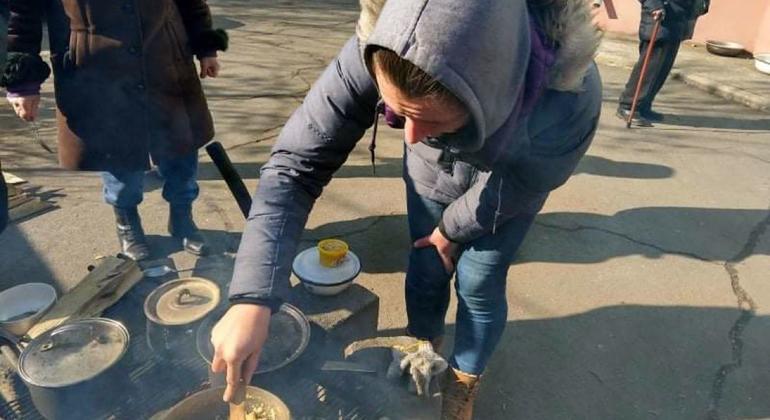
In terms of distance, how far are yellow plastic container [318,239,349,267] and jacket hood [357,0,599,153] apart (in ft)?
4.91

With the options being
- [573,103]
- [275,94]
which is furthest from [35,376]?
[275,94]

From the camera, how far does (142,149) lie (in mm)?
2969

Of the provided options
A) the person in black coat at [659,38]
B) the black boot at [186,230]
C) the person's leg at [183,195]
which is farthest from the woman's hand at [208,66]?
the person in black coat at [659,38]

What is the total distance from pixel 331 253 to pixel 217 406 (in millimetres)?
1143

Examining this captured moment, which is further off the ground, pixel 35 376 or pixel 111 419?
pixel 35 376

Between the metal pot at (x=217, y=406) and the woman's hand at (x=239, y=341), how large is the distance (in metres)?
0.20

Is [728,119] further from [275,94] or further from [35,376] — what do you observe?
[35,376]

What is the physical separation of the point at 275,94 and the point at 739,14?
7305mm

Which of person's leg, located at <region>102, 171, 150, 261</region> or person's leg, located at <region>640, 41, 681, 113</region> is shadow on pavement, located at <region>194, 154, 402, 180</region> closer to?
person's leg, located at <region>102, 171, 150, 261</region>

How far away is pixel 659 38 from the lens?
5836 millimetres

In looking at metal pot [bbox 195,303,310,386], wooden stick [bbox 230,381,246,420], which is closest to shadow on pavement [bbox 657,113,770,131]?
metal pot [bbox 195,303,310,386]

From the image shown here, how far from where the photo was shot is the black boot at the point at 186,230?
138 inches

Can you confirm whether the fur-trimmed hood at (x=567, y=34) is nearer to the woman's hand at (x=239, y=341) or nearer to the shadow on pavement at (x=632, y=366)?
the woman's hand at (x=239, y=341)

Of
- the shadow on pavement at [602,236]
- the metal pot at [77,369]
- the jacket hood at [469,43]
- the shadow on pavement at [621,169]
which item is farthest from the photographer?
the shadow on pavement at [621,169]
